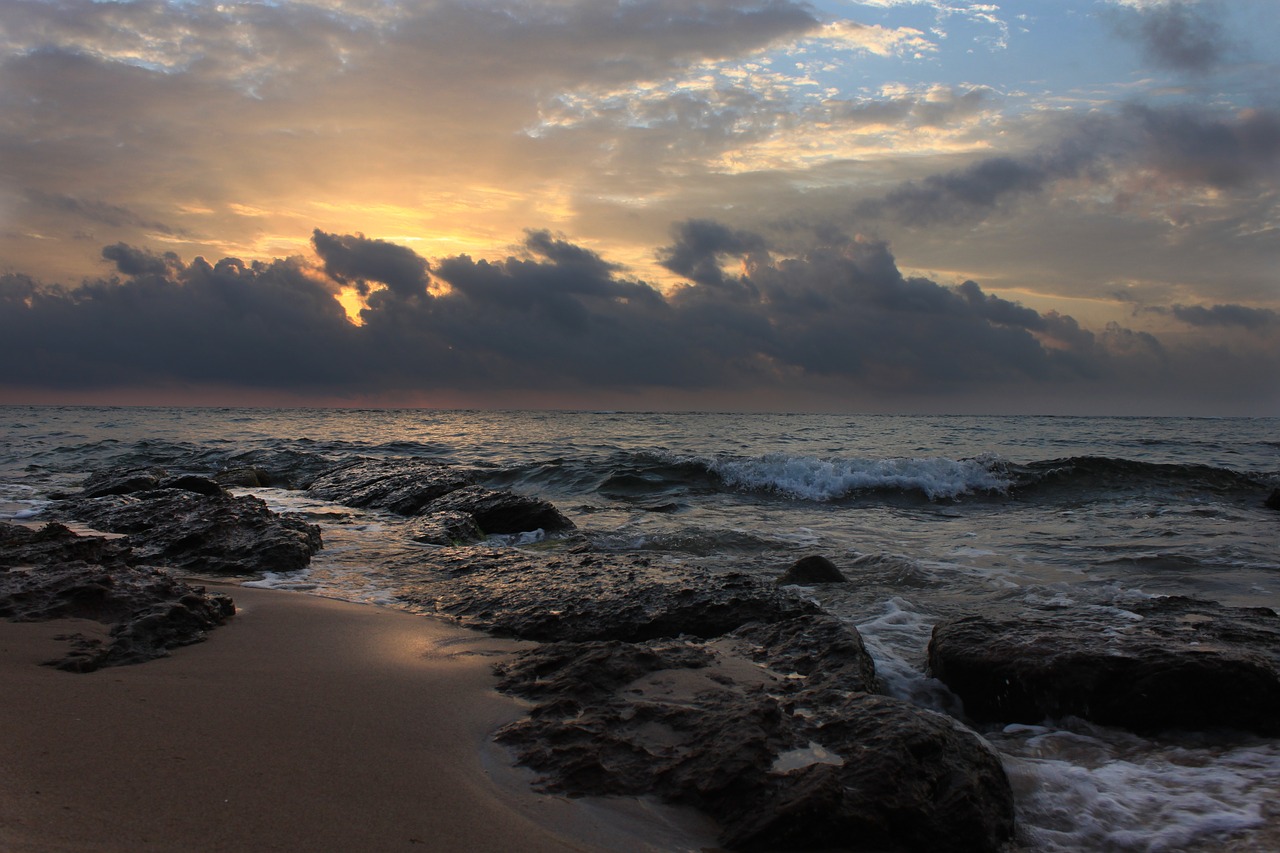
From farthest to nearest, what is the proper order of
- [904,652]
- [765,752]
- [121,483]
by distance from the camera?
[121,483] < [904,652] < [765,752]

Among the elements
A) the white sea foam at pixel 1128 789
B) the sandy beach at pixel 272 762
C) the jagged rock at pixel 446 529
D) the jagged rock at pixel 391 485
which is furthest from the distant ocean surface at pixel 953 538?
the sandy beach at pixel 272 762

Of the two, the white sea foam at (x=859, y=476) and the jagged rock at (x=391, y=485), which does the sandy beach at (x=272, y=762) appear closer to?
the jagged rock at (x=391, y=485)

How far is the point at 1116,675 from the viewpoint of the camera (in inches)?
143

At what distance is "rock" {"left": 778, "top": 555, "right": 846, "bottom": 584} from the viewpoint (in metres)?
6.56

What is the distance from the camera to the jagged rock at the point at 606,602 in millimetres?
4527

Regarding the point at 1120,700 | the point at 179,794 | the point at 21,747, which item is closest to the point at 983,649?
the point at 1120,700

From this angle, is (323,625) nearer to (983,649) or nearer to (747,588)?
(747,588)

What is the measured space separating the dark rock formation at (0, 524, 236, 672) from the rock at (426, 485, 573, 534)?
4527mm

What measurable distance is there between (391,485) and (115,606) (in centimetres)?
702

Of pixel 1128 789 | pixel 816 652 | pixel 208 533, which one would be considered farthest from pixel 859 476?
pixel 1128 789

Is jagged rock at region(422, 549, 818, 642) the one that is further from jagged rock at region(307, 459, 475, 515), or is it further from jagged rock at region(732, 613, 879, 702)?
jagged rock at region(307, 459, 475, 515)

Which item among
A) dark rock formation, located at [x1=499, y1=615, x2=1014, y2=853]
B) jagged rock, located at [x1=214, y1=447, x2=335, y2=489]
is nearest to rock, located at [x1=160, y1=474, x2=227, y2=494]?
jagged rock, located at [x1=214, y1=447, x2=335, y2=489]

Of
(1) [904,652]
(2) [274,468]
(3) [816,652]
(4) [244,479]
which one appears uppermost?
(3) [816,652]

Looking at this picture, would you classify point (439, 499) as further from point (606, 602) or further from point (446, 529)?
point (606, 602)
